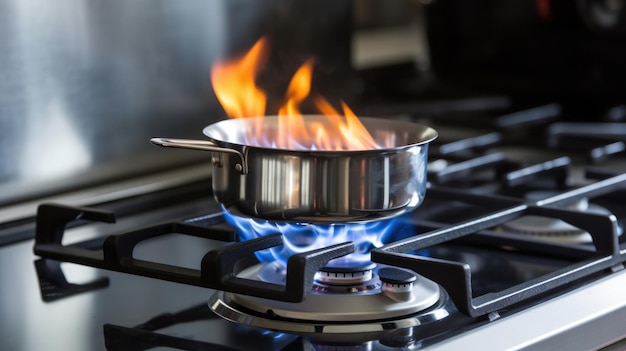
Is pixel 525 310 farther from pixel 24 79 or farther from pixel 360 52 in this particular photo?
pixel 360 52

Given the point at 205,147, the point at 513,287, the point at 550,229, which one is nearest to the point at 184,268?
the point at 205,147

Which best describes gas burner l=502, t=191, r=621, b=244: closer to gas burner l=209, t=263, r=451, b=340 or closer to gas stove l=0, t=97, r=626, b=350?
gas stove l=0, t=97, r=626, b=350

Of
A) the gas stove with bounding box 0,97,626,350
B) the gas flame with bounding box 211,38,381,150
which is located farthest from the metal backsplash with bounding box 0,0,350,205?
the gas flame with bounding box 211,38,381,150

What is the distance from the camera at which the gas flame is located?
32.2 inches

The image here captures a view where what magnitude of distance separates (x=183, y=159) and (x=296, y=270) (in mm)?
541

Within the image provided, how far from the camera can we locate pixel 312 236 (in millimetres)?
817

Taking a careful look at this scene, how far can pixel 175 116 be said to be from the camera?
1.17m

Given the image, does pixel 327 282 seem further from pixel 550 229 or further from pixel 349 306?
pixel 550 229

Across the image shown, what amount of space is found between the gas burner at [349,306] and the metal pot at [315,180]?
0.16 ft

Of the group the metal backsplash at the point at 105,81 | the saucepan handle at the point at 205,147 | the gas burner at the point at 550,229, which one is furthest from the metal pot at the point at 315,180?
the metal backsplash at the point at 105,81

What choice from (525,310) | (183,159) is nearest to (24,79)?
(183,159)

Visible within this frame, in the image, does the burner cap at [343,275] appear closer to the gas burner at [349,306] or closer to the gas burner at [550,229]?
the gas burner at [349,306]

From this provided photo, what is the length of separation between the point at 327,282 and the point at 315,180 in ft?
0.26

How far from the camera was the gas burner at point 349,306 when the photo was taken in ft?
2.29
